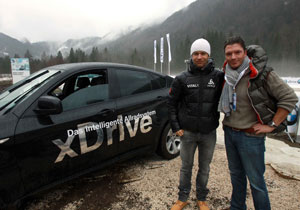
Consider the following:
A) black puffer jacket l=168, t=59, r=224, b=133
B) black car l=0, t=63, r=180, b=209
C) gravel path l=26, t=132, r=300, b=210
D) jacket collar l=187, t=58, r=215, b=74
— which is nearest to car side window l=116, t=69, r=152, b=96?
black car l=0, t=63, r=180, b=209

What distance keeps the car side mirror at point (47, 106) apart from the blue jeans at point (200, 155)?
129 cm

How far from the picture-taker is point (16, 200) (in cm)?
171

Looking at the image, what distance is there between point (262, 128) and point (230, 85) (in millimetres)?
429

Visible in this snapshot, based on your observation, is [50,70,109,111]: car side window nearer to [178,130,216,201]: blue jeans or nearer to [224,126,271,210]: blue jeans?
[178,130,216,201]: blue jeans

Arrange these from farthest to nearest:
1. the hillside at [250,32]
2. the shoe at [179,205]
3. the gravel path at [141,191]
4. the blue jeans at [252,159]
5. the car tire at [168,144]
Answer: the hillside at [250,32] < the car tire at [168,144] < the gravel path at [141,191] < the shoe at [179,205] < the blue jeans at [252,159]

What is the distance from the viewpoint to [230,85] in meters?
1.64

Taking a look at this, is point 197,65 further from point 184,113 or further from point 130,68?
point 130,68

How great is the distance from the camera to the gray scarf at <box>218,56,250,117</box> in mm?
1563

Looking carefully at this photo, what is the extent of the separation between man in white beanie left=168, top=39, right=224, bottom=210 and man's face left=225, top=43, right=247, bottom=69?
249 mm

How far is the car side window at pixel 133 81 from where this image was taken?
8.50 feet

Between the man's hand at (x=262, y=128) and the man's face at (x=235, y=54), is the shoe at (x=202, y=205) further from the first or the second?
the man's face at (x=235, y=54)

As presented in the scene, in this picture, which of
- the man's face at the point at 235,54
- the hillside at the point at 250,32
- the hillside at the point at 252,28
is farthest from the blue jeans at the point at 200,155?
the hillside at the point at 252,28

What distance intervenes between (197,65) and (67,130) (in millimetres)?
1449

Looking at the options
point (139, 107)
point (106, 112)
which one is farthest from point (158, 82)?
point (106, 112)
